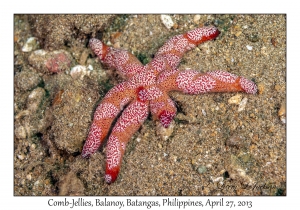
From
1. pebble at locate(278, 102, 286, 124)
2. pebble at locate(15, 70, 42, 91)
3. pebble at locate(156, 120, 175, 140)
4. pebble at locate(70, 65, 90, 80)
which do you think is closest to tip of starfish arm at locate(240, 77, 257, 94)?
pebble at locate(278, 102, 286, 124)

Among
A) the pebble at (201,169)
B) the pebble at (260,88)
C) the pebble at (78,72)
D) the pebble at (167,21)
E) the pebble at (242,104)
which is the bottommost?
the pebble at (201,169)

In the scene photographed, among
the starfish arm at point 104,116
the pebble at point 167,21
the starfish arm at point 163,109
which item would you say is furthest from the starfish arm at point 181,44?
the starfish arm at point 104,116

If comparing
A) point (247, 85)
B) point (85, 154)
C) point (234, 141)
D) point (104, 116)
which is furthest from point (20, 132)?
point (247, 85)

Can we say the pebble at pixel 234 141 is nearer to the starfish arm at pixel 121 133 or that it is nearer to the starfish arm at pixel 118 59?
the starfish arm at pixel 121 133

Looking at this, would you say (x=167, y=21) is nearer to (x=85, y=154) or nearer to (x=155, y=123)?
(x=155, y=123)

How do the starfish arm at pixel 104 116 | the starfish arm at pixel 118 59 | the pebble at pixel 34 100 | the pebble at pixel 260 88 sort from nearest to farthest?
the starfish arm at pixel 104 116, the pebble at pixel 260 88, the starfish arm at pixel 118 59, the pebble at pixel 34 100
